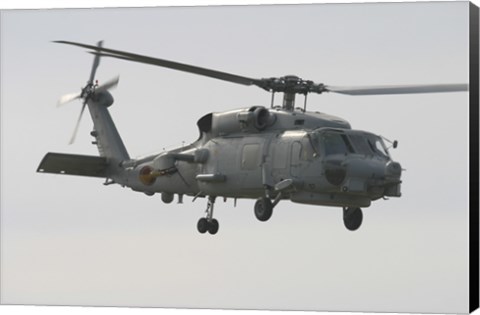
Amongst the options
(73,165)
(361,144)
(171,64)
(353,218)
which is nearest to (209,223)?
(353,218)

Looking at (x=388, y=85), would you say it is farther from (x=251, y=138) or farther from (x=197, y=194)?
(x=197, y=194)

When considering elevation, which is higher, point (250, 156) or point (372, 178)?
point (250, 156)

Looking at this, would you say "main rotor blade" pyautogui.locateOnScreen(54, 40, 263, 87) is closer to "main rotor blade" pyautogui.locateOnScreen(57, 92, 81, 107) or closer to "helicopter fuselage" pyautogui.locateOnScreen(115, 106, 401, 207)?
"helicopter fuselage" pyautogui.locateOnScreen(115, 106, 401, 207)

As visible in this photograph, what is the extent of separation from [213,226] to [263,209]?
1882 mm

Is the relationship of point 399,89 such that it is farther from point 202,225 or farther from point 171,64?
point 202,225

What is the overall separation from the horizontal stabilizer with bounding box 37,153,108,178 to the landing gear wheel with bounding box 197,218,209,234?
305cm

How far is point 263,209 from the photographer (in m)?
23.4

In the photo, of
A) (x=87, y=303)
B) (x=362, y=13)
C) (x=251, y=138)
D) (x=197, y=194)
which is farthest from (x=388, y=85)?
(x=87, y=303)

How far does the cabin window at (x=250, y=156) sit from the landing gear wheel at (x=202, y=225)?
1.68 meters

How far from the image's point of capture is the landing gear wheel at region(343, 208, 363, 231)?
23188 millimetres

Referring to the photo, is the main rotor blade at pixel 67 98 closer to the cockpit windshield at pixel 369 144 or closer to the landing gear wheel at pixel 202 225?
the landing gear wheel at pixel 202 225

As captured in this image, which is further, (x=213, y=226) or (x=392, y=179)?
(x=213, y=226)

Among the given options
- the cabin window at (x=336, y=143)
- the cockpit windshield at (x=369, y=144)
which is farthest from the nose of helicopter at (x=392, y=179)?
the cabin window at (x=336, y=143)

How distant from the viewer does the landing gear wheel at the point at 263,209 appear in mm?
23312
